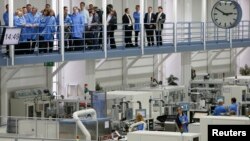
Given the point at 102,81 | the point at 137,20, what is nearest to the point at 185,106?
the point at 137,20

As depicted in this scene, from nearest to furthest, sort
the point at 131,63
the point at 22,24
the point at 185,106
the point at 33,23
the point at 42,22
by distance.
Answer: the point at 22,24 → the point at 185,106 → the point at 33,23 → the point at 42,22 → the point at 131,63

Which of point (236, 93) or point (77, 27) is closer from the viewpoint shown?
point (77, 27)

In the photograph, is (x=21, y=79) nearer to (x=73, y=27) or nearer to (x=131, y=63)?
(x=73, y=27)

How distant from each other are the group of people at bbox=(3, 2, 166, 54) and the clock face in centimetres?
402

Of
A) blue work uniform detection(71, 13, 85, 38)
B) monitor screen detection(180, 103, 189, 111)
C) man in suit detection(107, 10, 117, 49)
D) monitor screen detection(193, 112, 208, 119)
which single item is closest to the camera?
monitor screen detection(193, 112, 208, 119)

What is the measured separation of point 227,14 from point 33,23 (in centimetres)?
816

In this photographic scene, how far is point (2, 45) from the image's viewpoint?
2444 cm

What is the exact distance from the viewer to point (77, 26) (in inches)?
1120

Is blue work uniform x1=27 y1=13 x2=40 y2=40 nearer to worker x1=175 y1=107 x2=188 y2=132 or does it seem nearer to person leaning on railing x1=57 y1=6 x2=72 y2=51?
person leaning on railing x1=57 y1=6 x2=72 y2=51

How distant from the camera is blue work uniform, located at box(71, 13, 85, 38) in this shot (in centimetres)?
2847

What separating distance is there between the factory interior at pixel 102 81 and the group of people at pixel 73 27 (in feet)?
0.14

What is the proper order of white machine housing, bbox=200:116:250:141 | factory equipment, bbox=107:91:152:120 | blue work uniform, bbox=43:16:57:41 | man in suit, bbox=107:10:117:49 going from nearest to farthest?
white machine housing, bbox=200:116:250:141 → factory equipment, bbox=107:91:152:120 → blue work uniform, bbox=43:16:57:41 → man in suit, bbox=107:10:117:49

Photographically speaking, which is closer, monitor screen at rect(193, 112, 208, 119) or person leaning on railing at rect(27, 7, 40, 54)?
monitor screen at rect(193, 112, 208, 119)

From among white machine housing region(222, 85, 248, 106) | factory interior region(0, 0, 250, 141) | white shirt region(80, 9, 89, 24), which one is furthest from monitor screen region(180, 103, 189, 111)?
white shirt region(80, 9, 89, 24)
